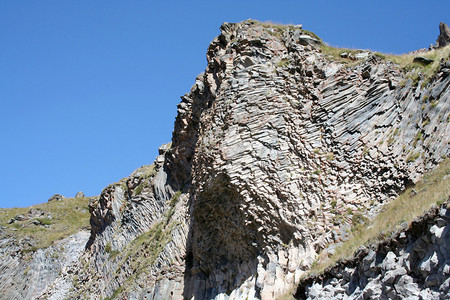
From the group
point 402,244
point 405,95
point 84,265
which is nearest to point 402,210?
point 402,244

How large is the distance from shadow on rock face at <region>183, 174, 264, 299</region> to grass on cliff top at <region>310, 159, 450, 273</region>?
15.1 feet

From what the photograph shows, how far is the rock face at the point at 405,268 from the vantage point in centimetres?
1110

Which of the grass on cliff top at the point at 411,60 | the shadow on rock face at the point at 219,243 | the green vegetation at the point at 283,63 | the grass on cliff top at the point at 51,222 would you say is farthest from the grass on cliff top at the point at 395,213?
the grass on cliff top at the point at 51,222

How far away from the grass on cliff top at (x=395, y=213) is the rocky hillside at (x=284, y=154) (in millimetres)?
536

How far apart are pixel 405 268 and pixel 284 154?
30.6 feet

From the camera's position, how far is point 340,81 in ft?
71.0

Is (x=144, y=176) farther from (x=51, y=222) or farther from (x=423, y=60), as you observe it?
(x=423, y=60)

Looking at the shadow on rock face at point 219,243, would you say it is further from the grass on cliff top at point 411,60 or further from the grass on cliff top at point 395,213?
the grass on cliff top at point 411,60

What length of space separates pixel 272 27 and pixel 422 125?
10.1 metres

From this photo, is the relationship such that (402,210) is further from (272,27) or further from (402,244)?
(272,27)

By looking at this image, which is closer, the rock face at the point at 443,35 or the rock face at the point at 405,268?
the rock face at the point at 405,268

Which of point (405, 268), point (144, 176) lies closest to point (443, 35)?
point (144, 176)

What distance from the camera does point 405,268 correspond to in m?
12.3

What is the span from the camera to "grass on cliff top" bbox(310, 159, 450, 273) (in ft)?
47.3
